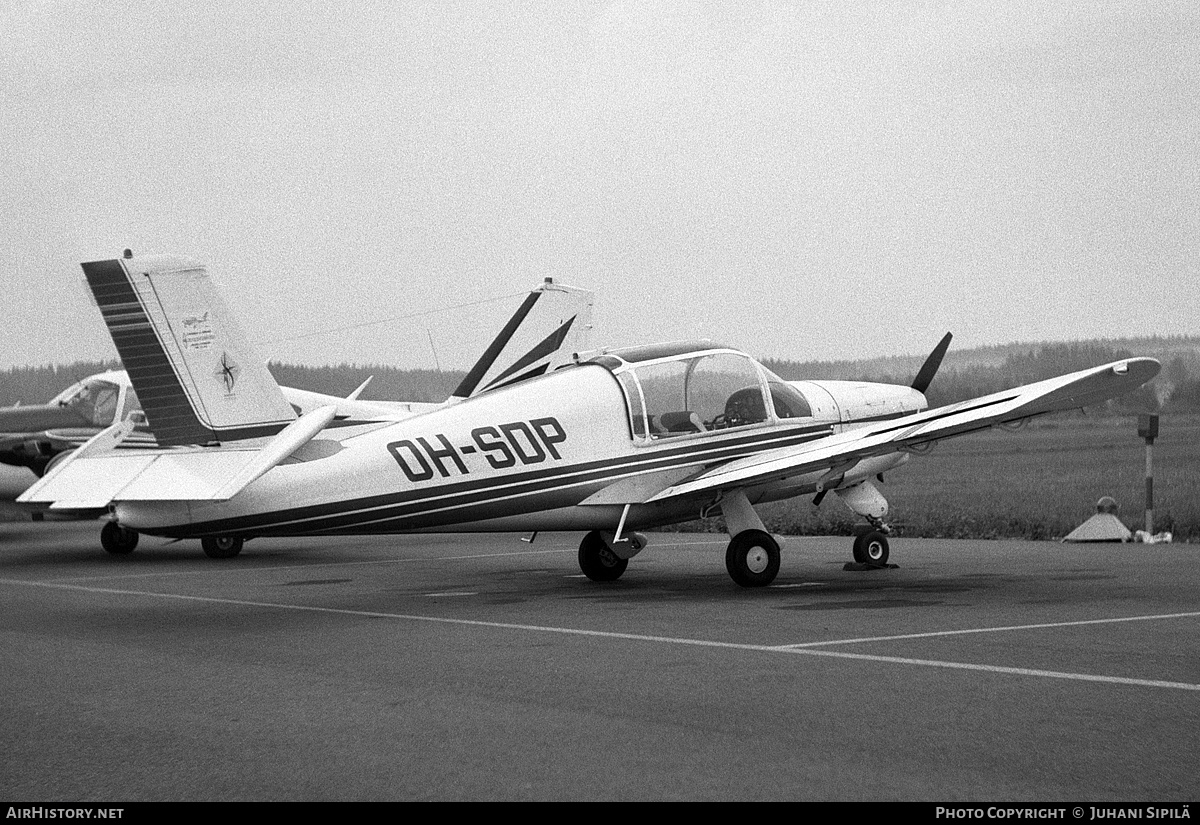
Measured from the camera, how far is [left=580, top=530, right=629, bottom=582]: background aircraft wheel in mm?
14305

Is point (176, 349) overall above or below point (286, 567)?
above

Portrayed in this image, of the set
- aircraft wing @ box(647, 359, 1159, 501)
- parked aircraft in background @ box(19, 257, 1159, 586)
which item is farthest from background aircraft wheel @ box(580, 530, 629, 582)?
aircraft wing @ box(647, 359, 1159, 501)

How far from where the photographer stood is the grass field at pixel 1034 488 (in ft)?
72.9

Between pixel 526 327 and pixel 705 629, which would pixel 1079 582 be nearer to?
pixel 705 629

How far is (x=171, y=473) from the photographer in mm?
13578

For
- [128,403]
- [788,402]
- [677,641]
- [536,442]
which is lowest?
[677,641]

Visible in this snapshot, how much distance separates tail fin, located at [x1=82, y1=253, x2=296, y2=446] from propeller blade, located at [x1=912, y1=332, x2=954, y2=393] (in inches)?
304

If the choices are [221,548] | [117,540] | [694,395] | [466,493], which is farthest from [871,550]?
[117,540]

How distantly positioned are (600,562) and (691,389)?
2156mm

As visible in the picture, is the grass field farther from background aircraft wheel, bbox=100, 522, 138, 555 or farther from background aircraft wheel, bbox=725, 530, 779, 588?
background aircraft wheel, bbox=100, 522, 138, 555

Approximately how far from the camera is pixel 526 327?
24.9 metres

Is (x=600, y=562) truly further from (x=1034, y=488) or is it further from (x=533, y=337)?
(x=1034, y=488)

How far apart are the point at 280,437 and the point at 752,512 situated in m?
4.66
